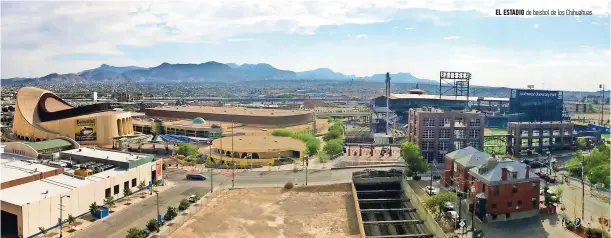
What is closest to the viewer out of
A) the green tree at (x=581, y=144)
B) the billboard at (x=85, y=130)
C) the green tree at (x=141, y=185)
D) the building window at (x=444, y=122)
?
the green tree at (x=141, y=185)

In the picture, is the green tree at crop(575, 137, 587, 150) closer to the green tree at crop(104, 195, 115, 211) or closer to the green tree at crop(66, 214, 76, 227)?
the green tree at crop(104, 195, 115, 211)

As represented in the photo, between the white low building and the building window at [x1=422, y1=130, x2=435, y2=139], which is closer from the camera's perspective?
the white low building

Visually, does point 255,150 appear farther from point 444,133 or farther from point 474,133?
point 474,133

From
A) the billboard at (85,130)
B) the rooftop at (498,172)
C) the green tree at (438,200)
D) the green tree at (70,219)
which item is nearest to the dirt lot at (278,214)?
the green tree at (438,200)

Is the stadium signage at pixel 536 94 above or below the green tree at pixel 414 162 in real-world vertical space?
above

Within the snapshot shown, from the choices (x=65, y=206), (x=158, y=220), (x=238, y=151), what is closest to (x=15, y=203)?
(x=65, y=206)

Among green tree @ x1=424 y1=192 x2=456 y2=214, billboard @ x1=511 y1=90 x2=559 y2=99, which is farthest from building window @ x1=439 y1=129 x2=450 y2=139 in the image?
billboard @ x1=511 y1=90 x2=559 y2=99

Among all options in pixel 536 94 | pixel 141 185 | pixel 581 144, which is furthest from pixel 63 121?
pixel 536 94

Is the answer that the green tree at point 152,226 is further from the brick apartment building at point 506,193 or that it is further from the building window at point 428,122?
the building window at point 428,122
